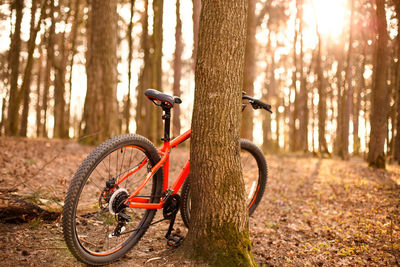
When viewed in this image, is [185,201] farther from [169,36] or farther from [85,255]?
[169,36]

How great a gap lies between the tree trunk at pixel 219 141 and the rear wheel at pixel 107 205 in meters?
0.54

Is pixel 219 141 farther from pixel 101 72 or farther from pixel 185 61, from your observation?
pixel 185 61

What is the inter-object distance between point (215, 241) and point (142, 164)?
0.97 m

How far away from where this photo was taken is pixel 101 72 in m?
7.70

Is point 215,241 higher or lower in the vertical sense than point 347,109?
lower

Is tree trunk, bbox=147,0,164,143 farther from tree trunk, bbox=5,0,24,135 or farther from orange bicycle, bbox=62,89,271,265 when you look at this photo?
orange bicycle, bbox=62,89,271,265

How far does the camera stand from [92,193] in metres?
4.49

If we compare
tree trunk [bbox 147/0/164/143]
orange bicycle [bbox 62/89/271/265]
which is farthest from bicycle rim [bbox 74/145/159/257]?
tree trunk [bbox 147/0/164/143]

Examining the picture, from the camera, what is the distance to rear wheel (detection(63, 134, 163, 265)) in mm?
2100

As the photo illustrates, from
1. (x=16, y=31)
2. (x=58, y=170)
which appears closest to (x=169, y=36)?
(x=16, y=31)

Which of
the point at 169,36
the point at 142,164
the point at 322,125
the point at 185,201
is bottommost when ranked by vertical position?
the point at 185,201

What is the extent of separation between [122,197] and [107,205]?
0.47 feet

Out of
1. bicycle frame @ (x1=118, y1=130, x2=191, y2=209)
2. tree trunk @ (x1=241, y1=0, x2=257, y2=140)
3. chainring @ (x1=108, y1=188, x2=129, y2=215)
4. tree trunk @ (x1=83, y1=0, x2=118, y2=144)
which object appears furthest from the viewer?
tree trunk @ (x1=241, y1=0, x2=257, y2=140)

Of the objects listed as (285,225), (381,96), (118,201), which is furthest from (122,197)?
(381,96)
